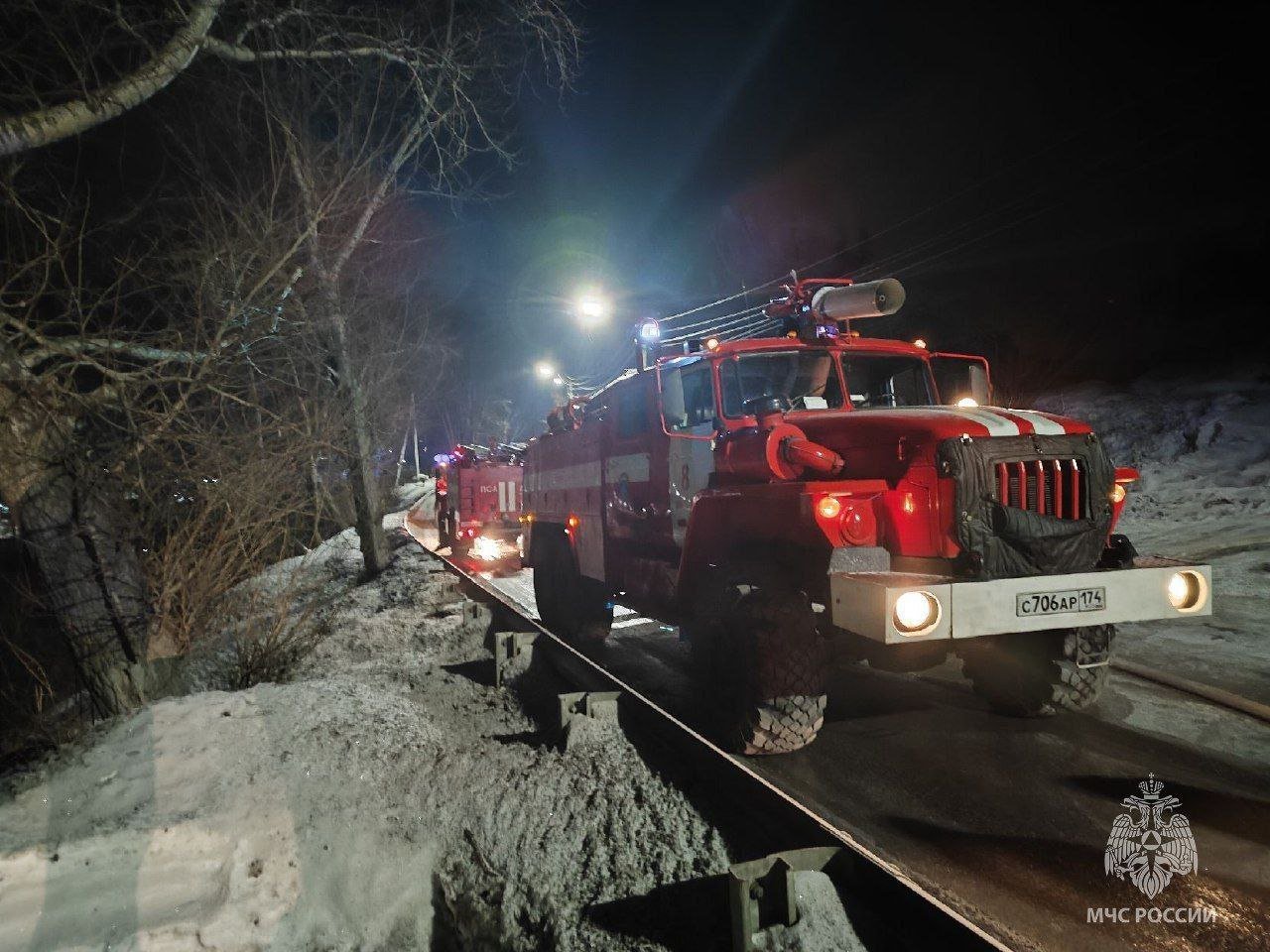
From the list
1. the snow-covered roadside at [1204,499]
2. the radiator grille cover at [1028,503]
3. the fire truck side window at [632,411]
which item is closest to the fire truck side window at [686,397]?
the fire truck side window at [632,411]

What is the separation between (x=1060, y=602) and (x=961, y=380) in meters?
2.58

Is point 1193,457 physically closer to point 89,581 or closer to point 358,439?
point 358,439

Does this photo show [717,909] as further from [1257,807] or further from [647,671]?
[647,671]

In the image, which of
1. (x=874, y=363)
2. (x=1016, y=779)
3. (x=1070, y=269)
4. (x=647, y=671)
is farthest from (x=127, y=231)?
(x=1070, y=269)

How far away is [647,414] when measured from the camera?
638 cm

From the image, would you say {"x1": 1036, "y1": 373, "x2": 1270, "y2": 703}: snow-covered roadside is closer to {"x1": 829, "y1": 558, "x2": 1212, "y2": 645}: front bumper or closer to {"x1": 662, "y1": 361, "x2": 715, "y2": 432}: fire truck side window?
{"x1": 829, "y1": 558, "x2": 1212, "y2": 645}: front bumper

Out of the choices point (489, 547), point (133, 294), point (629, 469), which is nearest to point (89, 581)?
point (133, 294)

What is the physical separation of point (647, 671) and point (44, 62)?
6794 mm

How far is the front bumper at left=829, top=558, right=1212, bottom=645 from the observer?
3641 mm

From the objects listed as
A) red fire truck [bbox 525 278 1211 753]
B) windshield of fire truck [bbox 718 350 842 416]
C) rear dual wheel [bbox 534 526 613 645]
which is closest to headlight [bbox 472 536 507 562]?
rear dual wheel [bbox 534 526 613 645]

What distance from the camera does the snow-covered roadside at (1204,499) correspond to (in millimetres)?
6641

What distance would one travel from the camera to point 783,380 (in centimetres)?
579

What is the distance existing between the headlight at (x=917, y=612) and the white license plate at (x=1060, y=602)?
0.52m

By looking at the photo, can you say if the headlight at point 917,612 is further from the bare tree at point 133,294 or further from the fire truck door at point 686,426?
the bare tree at point 133,294
